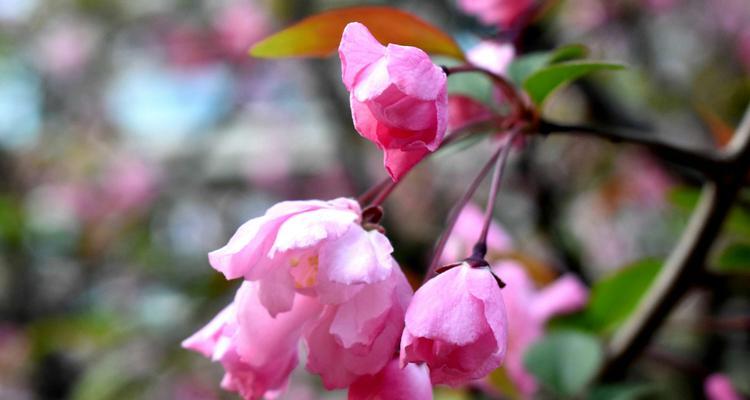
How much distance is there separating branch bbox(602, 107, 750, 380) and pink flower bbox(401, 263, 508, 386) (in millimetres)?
242

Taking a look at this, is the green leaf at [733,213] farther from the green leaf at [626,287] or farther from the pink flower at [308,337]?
the pink flower at [308,337]

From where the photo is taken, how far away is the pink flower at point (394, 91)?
0.40m

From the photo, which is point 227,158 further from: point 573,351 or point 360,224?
point 360,224

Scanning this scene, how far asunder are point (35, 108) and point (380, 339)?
3135 mm

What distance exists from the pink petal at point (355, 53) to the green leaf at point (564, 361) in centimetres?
39

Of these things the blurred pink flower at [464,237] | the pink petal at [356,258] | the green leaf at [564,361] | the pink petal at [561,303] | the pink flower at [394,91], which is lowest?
the pink petal at [561,303]

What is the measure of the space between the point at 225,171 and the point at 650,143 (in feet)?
9.56

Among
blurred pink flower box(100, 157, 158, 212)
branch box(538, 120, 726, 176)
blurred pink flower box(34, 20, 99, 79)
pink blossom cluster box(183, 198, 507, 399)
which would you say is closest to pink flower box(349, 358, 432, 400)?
pink blossom cluster box(183, 198, 507, 399)

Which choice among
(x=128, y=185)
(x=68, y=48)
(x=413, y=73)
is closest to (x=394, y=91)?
(x=413, y=73)

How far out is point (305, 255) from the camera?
42 cm

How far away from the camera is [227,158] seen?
342 cm

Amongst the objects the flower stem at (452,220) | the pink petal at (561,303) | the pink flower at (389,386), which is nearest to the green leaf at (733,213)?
the pink petal at (561,303)

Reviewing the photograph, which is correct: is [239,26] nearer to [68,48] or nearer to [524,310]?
[68,48]

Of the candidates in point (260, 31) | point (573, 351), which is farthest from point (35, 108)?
point (573, 351)
